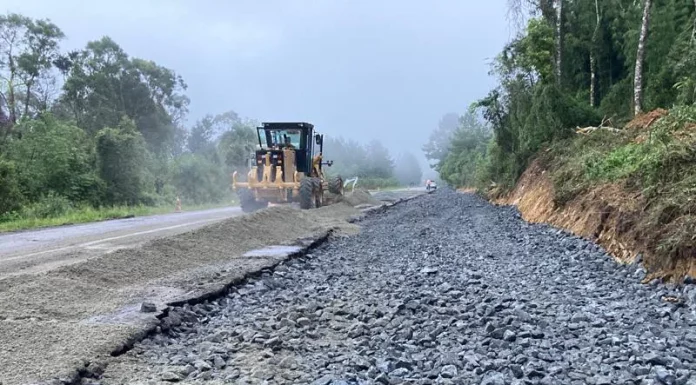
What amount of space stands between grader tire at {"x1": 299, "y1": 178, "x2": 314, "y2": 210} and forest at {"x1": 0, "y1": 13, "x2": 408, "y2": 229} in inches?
146

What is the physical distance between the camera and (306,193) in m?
18.5

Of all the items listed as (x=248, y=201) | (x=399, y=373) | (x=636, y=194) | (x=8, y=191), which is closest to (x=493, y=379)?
(x=399, y=373)

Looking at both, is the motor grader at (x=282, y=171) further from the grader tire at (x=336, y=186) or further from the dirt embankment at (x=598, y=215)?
the dirt embankment at (x=598, y=215)

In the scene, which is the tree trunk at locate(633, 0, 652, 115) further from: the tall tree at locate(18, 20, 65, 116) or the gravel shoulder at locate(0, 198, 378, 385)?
the tall tree at locate(18, 20, 65, 116)

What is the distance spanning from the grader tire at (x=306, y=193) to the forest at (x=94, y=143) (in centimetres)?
370

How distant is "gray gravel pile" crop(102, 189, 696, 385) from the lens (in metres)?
3.86

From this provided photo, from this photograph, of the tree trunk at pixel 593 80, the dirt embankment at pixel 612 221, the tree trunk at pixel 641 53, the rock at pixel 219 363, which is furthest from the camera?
the tree trunk at pixel 593 80

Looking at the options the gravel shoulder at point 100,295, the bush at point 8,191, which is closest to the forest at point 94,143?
the bush at point 8,191

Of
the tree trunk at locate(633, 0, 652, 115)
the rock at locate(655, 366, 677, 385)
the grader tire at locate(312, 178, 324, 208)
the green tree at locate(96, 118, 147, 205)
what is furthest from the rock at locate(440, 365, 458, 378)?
the green tree at locate(96, 118, 147, 205)

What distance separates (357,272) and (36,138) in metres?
22.3

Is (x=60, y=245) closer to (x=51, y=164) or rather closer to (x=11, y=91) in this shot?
(x=51, y=164)

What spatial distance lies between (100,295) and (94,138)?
2647 centimetres

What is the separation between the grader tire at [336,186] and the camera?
23.4 m

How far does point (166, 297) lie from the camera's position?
593cm
